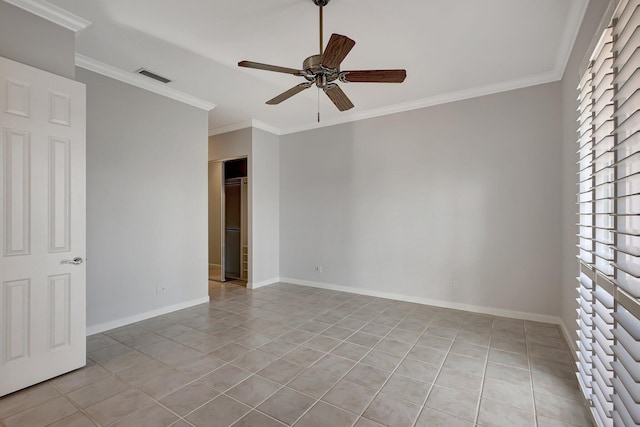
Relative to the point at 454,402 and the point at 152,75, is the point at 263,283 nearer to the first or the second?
the point at 152,75

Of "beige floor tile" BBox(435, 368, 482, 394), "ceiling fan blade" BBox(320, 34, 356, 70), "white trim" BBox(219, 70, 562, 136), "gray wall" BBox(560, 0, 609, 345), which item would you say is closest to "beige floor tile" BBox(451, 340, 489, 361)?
"beige floor tile" BBox(435, 368, 482, 394)

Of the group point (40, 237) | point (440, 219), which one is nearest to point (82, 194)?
point (40, 237)

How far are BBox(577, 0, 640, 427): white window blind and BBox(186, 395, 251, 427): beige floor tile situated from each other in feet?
6.79

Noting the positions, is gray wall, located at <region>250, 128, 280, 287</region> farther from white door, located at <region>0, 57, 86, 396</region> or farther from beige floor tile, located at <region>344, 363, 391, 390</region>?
beige floor tile, located at <region>344, 363, 391, 390</region>

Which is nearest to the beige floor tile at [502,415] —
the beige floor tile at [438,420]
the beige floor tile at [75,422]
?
the beige floor tile at [438,420]

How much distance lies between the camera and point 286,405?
2107 mm

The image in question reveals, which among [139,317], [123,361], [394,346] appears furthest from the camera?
[139,317]

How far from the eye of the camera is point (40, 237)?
2361 mm

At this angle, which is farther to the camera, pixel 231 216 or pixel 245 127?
pixel 231 216

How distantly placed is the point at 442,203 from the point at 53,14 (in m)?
4.68

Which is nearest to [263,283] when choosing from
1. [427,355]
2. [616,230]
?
[427,355]

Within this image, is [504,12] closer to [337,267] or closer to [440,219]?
[440,219]

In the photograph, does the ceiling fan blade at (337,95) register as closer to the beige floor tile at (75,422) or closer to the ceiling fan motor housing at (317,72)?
the ceiling fan motor housing at (317,72)

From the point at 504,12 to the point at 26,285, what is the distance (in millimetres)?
4459
